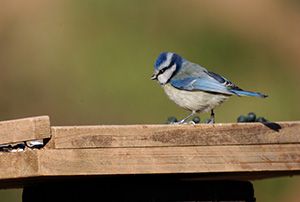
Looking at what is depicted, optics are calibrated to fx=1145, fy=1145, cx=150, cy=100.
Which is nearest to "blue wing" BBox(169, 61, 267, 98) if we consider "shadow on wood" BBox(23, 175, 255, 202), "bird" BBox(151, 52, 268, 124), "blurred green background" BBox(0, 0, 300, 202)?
"bird" BBox(151, 52, 268, 124)

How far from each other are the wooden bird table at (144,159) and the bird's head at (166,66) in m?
1.36

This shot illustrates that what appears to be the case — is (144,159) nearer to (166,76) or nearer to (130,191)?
(130,191)

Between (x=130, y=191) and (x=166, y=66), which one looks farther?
(x=166, y=66)

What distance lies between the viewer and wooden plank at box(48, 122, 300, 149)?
513 centimetres

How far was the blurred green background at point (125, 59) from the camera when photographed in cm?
1079

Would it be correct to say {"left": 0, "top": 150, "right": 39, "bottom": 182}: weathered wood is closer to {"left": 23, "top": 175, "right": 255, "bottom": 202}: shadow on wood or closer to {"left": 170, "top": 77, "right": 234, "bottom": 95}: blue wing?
{"left": 23, "top": 175, "right": 255, "bottom": 202}: shadow on wood

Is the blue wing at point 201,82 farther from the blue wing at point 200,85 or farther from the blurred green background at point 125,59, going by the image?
the blurred green background at point 125,59

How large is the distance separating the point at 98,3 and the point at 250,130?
6407mm

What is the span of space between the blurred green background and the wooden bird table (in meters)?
4.66

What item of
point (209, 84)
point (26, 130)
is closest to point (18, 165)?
point (26, 130)

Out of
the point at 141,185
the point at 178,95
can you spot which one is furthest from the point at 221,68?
the point at 141,185

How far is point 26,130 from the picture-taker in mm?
5078

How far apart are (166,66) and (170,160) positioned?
70.7 inches

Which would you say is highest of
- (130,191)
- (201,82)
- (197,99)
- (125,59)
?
(201,82)
